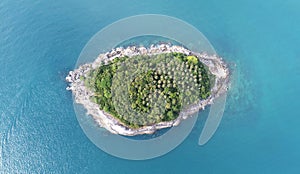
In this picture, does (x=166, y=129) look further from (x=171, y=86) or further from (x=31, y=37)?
(x=31, y=37)

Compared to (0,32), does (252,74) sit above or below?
above

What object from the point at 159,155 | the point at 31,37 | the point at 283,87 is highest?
the point at 283,87

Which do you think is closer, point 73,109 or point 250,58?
point 73,109

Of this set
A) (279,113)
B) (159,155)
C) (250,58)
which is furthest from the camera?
(250,58)

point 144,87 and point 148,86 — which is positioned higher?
point 148,86

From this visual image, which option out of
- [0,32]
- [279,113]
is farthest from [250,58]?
[0,32]
